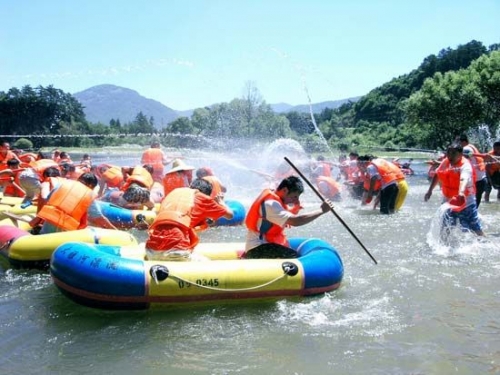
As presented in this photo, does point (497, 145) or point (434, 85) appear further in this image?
point (434, 85)

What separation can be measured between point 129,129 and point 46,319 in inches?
3755

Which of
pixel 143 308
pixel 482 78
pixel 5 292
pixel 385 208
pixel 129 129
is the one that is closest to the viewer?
pixel 143 308

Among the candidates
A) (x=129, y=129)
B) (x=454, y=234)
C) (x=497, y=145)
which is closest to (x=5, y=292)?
(x=454, y=234)

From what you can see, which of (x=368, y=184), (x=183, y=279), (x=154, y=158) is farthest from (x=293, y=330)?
(x=154, y=158)

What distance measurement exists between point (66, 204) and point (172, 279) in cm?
257

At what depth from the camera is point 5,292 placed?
6.65 metres

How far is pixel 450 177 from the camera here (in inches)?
323

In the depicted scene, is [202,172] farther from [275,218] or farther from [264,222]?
[275,218]

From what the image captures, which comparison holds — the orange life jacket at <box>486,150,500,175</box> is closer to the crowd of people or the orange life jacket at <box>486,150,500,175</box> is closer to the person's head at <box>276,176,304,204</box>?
the crowd of people

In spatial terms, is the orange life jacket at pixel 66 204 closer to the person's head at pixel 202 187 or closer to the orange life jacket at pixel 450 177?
the person's head at pixel 202 187

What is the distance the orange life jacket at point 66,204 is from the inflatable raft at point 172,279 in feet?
5.11

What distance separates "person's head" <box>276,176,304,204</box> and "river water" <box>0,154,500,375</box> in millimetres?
1193

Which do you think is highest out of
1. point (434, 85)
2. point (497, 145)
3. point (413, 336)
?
point (434, 85)

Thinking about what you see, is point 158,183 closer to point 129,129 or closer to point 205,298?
point 205,298
